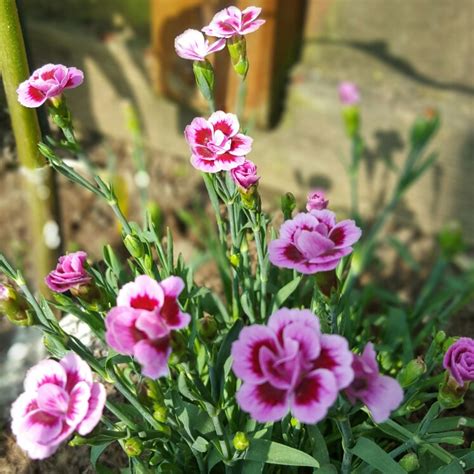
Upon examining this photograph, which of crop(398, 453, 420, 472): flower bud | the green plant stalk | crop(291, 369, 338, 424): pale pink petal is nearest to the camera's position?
crop(291, 369, 338, 424): pale pink petal

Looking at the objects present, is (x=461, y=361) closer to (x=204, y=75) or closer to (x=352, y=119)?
(x=204, y=75)

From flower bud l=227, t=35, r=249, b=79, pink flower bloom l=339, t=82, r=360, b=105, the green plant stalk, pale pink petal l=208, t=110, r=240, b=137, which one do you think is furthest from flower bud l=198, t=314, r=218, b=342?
pink flower bloom l=339, t=82, r=360, b=105

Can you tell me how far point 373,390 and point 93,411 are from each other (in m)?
0.24

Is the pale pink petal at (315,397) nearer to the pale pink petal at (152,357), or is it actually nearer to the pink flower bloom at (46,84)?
the pale pink petal at (152,357)

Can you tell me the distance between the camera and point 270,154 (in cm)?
180

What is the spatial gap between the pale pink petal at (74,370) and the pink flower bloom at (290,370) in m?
0.15

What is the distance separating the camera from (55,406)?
58 cm

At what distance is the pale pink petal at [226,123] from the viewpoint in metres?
0.74

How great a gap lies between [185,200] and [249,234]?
0.92 m

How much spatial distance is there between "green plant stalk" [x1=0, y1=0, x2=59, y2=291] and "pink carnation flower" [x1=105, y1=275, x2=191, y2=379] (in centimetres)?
46

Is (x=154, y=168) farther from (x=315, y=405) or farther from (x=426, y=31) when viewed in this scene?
(x=315, y=405)

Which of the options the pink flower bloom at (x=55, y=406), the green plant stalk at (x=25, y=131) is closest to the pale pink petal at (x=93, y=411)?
the pink flower bloom at (x=55, y=406)

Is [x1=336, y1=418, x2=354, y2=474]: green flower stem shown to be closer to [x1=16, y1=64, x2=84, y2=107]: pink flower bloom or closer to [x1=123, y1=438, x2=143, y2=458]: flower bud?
[x1=123, y1=438, x2=143, y2=458]: flower bud

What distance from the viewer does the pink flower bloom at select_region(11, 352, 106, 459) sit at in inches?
22.5
